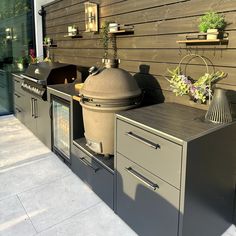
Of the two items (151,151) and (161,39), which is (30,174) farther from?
(161,39)

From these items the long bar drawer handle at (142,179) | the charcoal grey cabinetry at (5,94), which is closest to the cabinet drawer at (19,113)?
the charcoal grey cabinetry at (5,94)

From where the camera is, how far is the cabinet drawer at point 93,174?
215cm

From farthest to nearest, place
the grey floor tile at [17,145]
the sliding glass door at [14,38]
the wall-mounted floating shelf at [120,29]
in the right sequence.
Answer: the sliding glass door at [14,38] < the grey floor tile at [17,145] < the wall-mounted floating shelf at [120,29]

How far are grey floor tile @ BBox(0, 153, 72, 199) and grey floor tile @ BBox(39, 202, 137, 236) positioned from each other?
681 millimetres

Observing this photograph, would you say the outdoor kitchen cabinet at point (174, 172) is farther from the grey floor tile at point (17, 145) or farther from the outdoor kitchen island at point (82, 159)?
the grey floor tile at point (17, 145)

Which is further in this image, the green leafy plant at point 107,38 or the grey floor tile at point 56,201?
the green leafy plant at point 107,38

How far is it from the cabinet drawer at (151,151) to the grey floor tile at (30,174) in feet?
3.71

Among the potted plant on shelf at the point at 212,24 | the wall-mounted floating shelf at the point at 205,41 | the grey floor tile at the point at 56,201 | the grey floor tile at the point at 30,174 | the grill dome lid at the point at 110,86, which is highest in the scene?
the potted plant on shelf at the point at 212,24

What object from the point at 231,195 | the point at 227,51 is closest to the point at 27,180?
the point at 231,195

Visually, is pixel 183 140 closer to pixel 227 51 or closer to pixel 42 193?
pixel 227 51

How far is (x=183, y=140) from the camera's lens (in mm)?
1412

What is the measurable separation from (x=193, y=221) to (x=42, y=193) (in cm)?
144

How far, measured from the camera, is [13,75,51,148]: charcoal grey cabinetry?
330 centimetres

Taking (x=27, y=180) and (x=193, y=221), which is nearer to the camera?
(x=193, y=221)
